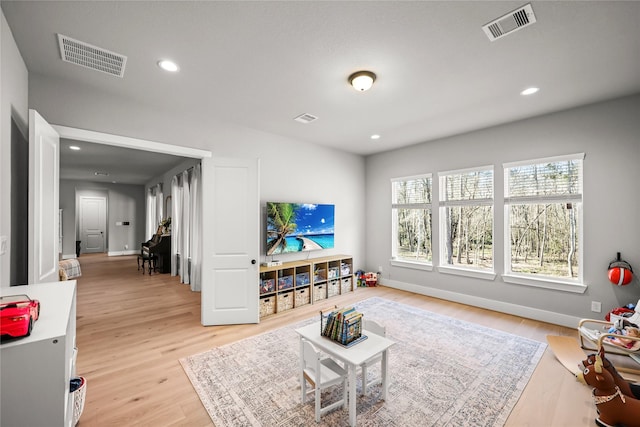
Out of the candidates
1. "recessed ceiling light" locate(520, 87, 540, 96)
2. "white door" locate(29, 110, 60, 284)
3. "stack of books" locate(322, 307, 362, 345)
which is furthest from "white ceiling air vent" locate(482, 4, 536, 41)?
"white door" locate(29, 110, 60, 284)

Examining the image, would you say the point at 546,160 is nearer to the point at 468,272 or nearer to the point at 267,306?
the point at 468,272

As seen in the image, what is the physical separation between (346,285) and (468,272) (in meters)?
2.05

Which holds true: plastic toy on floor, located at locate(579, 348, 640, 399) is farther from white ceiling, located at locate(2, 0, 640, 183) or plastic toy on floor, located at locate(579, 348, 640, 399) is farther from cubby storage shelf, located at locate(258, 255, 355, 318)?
cubby storage shelf, located at locate(258, 255, 355, 318)

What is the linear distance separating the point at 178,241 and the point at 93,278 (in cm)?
195

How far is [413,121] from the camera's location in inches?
150

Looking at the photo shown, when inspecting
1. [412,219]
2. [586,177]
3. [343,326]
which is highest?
[586,177]

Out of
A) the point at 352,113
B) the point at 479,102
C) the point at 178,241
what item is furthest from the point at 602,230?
the point at 178,241

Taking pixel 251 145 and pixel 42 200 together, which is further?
pixel 251 145

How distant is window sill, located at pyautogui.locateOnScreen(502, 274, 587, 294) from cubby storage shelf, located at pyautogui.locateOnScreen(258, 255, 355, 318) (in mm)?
2504

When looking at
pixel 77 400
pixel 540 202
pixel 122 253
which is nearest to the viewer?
pixel 77 400

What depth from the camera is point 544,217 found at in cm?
372

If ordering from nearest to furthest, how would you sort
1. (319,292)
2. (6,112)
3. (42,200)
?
(6,112) → (42,200) → (319,292)

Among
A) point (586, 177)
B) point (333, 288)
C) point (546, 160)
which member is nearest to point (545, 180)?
point (546, 160)

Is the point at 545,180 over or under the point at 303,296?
over
